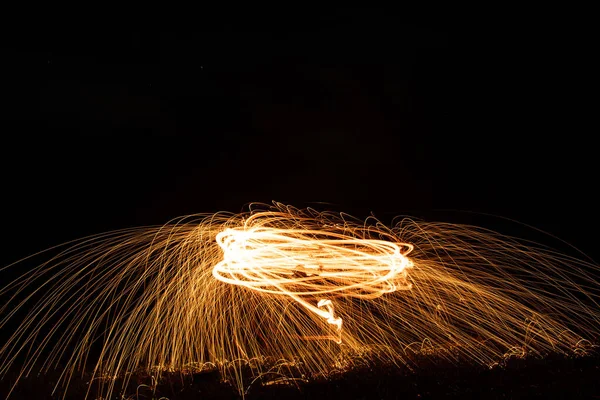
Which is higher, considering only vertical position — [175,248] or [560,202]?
[175,248]

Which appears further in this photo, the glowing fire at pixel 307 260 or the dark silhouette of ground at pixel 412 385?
the glowing fire at pixel 307 260

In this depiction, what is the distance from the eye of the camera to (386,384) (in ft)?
19.8

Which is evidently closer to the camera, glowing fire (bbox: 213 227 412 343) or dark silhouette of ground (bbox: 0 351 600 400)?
dark silhouette of ground (bbox: 0 351 600 400)

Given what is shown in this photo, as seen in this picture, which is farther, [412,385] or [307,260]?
[307,260]

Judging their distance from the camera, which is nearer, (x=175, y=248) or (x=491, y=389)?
(x=491, y=389)

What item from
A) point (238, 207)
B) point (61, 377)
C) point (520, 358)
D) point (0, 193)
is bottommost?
point (520, 358)

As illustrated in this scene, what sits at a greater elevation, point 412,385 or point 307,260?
point 307,260

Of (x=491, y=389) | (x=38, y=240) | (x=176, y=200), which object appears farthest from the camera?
(x=176, y=200)

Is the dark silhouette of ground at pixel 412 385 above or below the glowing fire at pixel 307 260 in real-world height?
below

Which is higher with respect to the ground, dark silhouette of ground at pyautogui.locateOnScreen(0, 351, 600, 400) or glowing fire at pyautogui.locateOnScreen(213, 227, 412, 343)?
glowing fire at pyautogui.locateOnScreen(213, 227, 412, 343)

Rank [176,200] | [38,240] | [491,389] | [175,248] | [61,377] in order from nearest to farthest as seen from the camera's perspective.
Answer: [491,389] → [61,377] → [175,248] → [38,240] → [176,200]

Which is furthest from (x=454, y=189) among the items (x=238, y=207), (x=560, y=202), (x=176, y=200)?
(x=176, y=200)

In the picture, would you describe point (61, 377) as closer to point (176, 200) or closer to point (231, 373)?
point (231, 373)

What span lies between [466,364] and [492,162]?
7733 millimetres
